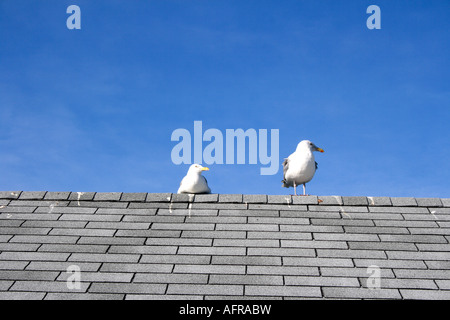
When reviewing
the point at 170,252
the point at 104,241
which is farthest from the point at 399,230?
the point at 104,241

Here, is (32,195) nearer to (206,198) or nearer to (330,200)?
(206,198)

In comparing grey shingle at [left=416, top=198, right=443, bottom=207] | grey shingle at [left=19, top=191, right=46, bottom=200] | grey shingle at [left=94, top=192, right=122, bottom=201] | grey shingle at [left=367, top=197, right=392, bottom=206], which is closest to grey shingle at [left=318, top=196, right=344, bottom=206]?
grey shingle at [left=367, top=197, right=392, bottom=206]

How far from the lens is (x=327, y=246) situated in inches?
177

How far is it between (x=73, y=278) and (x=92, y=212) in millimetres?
1237

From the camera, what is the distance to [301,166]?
6.83m

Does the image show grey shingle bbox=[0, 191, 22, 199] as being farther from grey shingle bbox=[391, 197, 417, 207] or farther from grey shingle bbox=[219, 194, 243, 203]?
grey shingle bbox=[391, 197, 417, 207]

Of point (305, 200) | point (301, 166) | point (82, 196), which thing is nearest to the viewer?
point (305, 200)

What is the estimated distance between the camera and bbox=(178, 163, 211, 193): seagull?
575 centimetres

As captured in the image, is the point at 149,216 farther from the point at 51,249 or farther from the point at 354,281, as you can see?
the point at 354,281

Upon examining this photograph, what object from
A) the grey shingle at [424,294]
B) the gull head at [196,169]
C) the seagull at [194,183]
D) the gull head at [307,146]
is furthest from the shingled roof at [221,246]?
the gull head at [307,146]

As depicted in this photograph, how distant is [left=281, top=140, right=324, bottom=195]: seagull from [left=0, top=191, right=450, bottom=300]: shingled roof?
4.99 feet

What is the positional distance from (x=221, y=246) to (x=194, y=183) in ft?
4.66

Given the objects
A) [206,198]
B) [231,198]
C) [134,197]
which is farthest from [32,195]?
[231,198]
